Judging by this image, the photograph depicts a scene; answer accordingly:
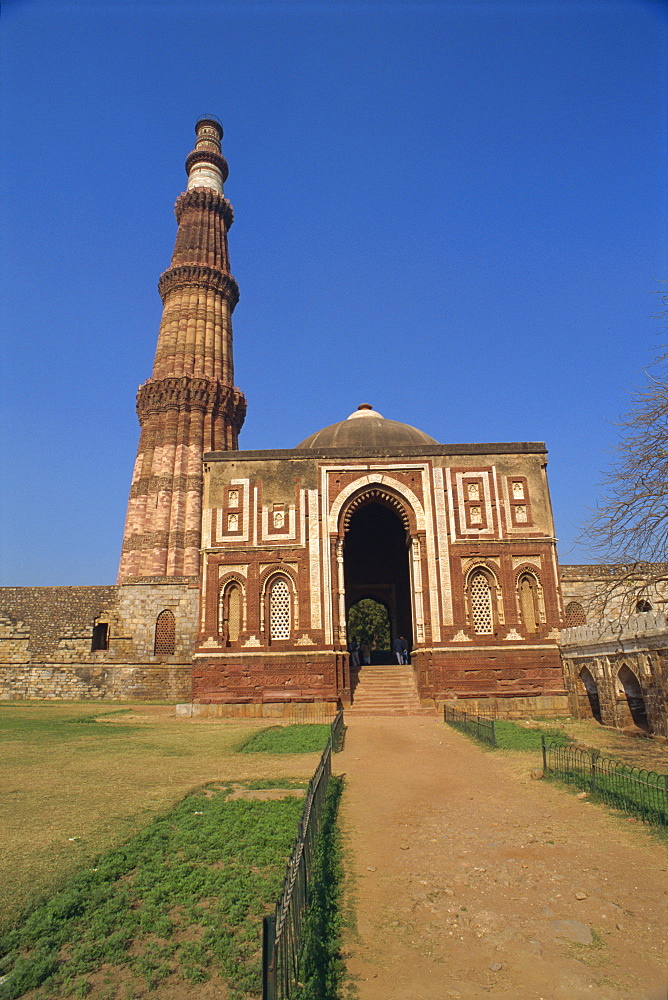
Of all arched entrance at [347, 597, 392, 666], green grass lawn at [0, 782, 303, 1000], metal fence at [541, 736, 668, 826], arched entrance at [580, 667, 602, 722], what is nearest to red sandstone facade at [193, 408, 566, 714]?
arched entrance at [580, 667, 602, 722]

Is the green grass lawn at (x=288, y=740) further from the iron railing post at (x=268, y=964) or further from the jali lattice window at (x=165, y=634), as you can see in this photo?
the jali lattice window at (x=165, y=634)

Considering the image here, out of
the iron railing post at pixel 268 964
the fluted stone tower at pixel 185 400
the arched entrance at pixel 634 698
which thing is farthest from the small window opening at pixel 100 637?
the iron railing post at pixel 268 964

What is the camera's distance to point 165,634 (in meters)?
25.4

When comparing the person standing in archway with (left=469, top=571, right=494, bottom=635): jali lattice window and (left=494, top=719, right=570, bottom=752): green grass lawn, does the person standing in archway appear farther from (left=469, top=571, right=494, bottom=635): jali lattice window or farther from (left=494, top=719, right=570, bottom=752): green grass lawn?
(left=494, top=719, right=570, bottom=752): green grass lawn

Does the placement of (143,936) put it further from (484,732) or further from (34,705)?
(34,705)

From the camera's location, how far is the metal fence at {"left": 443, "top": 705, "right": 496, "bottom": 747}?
1305 cm

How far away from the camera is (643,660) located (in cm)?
1386

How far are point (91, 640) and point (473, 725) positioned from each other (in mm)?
17537

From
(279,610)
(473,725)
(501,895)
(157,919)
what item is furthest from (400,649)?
(157,919)

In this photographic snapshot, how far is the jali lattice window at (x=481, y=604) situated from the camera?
20141 mm

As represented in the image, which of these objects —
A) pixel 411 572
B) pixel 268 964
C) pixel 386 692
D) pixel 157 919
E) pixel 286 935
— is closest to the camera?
pixel 268 964

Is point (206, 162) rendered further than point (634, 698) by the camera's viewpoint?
Yes

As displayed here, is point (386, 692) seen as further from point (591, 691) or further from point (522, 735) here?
point (522, 735)

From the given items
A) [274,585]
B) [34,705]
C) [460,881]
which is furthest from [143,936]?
[34,705]
